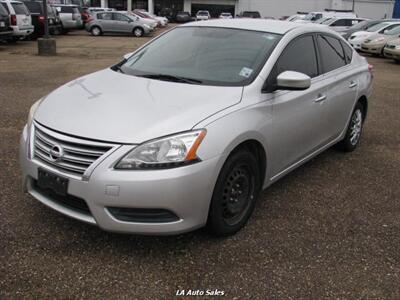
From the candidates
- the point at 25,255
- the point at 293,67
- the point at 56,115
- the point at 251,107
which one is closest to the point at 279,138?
the point at 251,107

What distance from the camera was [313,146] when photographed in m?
4.49

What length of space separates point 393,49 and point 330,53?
1292cm

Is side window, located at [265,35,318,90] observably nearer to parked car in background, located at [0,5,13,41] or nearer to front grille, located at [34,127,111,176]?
front grille, located at [34,127,111,176]

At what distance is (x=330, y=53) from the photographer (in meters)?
4.87

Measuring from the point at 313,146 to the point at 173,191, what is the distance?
2.11m

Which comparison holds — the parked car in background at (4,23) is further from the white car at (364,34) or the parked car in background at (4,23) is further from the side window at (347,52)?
the side window at (347,52)

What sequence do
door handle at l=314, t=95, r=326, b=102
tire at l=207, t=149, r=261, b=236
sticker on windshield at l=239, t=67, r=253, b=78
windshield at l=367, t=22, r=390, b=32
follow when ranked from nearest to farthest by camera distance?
1. tire at l=207, t=149, r=261, b=236
2. sticker on windshield at l=239, t=67, r=253, b=78
3. door handle at l=314, t=95, r=326, b=102
4. windshield at l=367, t=22, r=390, b=32

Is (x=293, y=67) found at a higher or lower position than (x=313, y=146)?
higher

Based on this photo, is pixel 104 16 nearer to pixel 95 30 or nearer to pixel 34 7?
pixel 95 30

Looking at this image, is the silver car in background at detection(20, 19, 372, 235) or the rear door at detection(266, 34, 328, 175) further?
the rear door at detection(266, 34, 328, 175)

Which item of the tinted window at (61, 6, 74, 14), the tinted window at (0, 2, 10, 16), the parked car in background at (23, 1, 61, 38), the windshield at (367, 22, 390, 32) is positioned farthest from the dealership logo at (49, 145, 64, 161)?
the tinted window at (61, 6, 74, 14)

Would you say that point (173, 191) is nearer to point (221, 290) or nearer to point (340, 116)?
point (221, 290)

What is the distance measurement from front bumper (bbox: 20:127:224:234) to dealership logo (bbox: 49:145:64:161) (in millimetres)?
190

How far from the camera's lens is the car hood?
9.74ft
